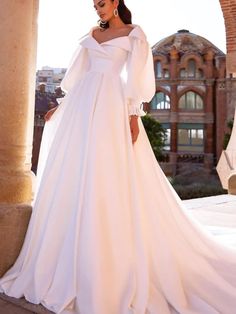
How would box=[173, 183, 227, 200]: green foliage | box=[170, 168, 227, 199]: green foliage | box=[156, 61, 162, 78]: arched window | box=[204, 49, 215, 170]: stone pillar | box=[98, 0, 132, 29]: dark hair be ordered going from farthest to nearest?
box=[156, 61, 162, 78]: arched window, box=[204, 49, 215, 170]: stone pillar, box=[170, 168, 227, 199]: green foliage, box=[173, 183, 227, 200]: green foliage, box=[98, 0, 132, 29]: dark hair

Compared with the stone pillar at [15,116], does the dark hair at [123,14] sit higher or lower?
higher

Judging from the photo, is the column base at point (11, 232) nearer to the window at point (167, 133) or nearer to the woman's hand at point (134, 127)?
the woman's hand at point (134, 127)

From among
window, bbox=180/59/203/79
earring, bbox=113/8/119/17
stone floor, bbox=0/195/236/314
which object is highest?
window, bbox=180/59/203/79

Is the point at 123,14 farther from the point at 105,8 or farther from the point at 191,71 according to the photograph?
the point at 191,71

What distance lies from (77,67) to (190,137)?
26449 mm

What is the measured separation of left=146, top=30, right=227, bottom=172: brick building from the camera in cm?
2764

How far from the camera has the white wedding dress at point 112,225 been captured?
1.87 m

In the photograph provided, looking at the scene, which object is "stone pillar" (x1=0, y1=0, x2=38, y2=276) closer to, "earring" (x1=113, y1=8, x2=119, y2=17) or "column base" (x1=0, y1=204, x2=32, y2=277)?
"column base" (x1=0, y1=204, x2=32, y2=277)

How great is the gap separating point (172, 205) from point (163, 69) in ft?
91.1

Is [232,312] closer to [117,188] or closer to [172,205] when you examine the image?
[172,205]

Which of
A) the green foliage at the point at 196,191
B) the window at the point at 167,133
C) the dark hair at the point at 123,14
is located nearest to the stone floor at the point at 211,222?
the dark hair at the point at 123,14

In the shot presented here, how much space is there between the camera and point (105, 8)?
7.77 ft

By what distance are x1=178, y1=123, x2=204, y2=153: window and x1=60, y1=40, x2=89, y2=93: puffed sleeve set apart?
86.3 ft

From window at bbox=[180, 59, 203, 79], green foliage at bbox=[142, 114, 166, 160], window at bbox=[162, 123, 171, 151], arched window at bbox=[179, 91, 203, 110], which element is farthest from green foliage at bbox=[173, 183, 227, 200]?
window at bbox=[180, 59, 203, 79]
